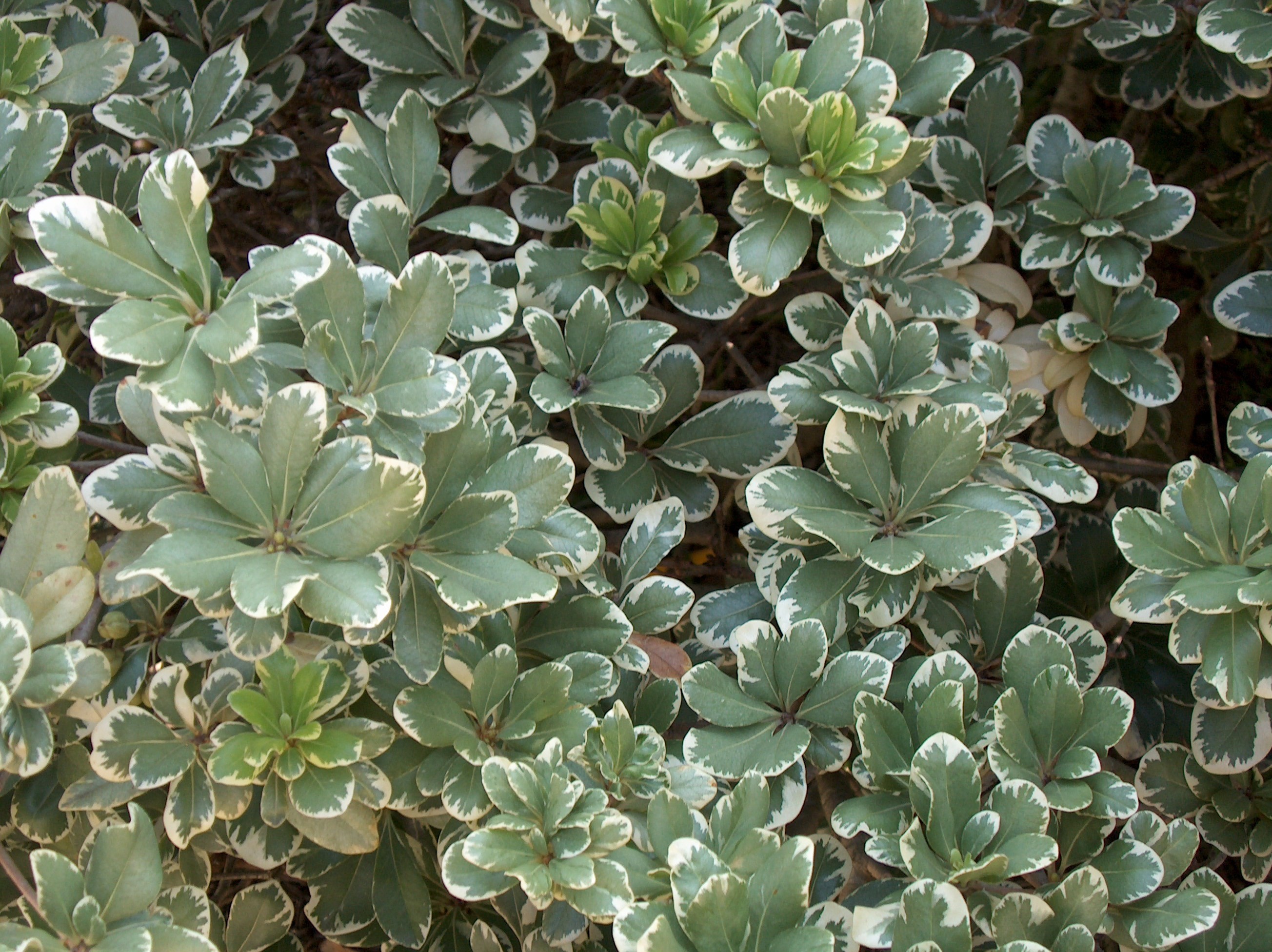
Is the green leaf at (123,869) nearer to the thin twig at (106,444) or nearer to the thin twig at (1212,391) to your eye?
Result: the thin twig at (106,444)

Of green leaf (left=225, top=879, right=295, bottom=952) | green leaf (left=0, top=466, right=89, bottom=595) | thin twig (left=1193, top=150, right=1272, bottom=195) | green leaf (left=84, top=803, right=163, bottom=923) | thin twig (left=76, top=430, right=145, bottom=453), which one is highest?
thin twig (left=1193, top=150, right=1272, bottom=195)

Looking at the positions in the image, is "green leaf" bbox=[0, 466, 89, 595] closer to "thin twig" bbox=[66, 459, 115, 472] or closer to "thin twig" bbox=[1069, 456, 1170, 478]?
"thin twig" bbox=[66, 459, 115, 472]

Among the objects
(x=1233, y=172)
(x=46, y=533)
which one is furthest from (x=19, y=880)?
(x=1233, y=172)

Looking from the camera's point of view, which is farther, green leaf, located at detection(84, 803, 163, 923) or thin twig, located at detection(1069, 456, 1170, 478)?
thin twig, located at detection(1069, 456, 1170, 478)

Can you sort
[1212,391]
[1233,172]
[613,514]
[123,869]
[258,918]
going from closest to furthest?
[123,869]
[258,918]
[613,514]
[1212,391]
[1233,172]

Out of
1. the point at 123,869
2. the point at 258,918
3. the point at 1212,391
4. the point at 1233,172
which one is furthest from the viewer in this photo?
the point at 1233,172

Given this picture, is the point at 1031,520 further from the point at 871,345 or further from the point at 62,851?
the point at 62,851

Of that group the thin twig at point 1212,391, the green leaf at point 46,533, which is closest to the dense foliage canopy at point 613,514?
the green leaf at point 46,533

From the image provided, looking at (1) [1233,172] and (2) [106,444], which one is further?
(1) [1233,172]

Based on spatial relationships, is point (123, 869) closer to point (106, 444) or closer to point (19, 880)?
point (19, 880)

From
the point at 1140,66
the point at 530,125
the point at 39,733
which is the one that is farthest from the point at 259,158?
the point at 1140,66

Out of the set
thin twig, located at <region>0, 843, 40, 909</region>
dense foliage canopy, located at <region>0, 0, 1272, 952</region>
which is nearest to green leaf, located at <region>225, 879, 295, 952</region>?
dense foliage canopy, located at <region>0, 0, 1272, 952</region>
